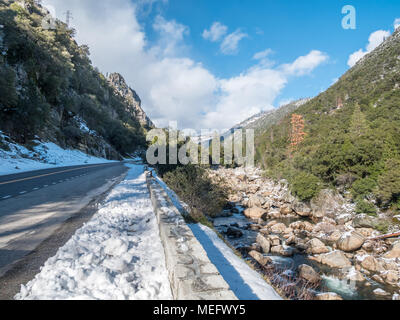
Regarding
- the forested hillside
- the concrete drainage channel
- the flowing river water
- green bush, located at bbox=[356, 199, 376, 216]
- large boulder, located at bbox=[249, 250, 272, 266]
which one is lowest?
the flowing river water

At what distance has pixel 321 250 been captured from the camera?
35.8ft

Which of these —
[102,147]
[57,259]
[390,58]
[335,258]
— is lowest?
[335,258]

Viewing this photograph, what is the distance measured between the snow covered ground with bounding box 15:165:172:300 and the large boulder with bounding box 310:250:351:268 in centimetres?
905

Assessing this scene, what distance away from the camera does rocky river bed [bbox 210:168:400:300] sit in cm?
772

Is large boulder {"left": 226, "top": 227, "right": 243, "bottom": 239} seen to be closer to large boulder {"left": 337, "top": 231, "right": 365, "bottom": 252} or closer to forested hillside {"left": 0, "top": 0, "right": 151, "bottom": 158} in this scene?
large boulder {"left": 337, "top": 231, "right": 365, "bottom": 252}

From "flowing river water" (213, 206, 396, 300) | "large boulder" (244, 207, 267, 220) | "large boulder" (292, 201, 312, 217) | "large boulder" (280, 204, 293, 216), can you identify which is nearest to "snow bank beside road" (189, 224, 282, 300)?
"flowing river water" (213, 206, 396, 300)

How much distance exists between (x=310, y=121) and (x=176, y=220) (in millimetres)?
Answer: 63456

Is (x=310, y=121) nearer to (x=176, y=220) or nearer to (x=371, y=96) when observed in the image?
(x=371, y=96)

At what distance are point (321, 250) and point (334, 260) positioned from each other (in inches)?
48.9

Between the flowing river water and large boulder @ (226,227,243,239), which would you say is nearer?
the flowing river water

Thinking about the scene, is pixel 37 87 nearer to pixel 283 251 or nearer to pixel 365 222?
pixel 283 251

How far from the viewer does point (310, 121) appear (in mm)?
58594

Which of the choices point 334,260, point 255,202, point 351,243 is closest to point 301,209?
Result: point 255,202

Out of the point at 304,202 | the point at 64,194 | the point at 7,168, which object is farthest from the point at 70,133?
the point at 304,202
